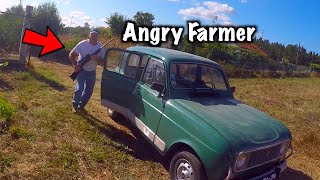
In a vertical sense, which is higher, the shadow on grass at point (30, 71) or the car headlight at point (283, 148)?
the shadow on grass at point (30, 71)

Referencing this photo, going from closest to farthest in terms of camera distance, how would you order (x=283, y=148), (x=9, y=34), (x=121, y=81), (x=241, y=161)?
(x=241, y=161)
(x=283, y=148)
(x=121, y=81)
(x=9, y=34)

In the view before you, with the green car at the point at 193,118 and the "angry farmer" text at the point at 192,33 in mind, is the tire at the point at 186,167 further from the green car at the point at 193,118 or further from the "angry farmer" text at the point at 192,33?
the "angry farmer" text at the point at 192,33

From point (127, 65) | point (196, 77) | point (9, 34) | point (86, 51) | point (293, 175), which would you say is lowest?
point (293, 175)

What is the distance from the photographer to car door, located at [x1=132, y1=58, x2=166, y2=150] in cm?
500

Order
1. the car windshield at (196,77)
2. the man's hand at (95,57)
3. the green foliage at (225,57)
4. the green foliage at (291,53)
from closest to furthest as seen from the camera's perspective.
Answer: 1. the car windshield at (196,77)
2. the man's hand at (95,57)
3. the green foliage at (225,57)
4. the green foliage at (291,53)

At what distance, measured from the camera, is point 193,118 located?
432cm

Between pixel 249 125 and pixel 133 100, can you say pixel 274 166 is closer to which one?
pixel 249 125

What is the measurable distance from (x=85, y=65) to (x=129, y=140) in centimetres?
191

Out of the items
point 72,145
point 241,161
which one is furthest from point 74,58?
point 241,161

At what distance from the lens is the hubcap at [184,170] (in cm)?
420

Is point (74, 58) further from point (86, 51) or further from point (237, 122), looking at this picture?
point (237, 122)

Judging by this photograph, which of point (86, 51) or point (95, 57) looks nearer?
point (95, 57)

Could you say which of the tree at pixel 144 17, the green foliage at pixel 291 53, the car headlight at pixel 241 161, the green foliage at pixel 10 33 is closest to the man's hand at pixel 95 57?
the car headlight at pixel 241 161

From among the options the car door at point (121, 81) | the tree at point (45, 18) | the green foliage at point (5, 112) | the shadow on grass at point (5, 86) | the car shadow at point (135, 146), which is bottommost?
the car shadow at point (135, 146)
